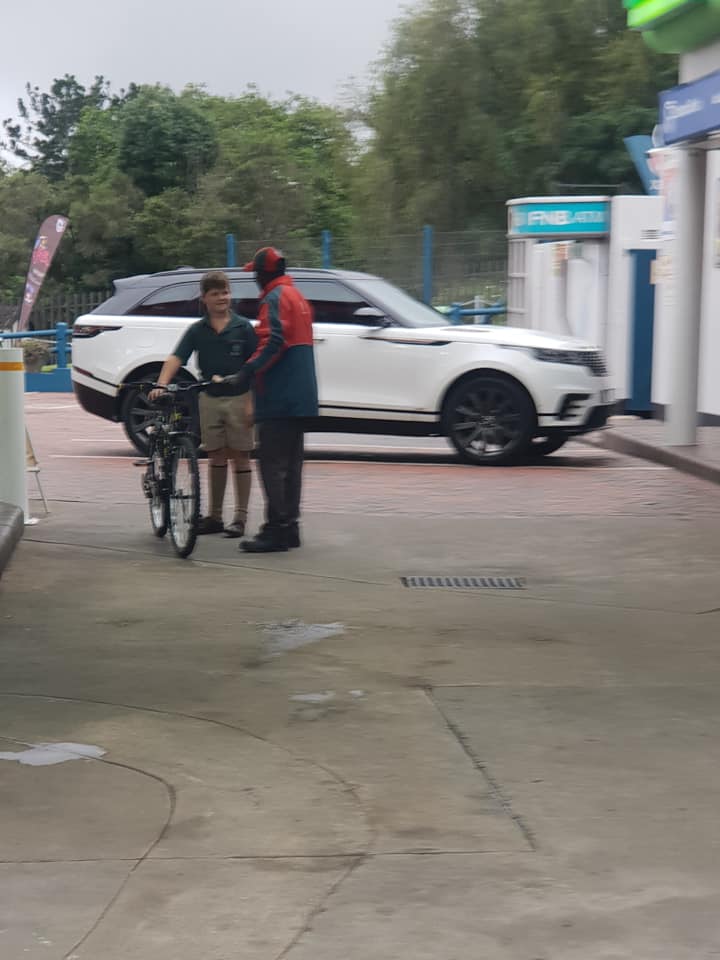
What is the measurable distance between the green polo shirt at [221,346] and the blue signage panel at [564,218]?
10.7 m

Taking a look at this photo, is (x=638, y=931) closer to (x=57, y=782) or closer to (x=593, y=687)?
(x=57, y=782)

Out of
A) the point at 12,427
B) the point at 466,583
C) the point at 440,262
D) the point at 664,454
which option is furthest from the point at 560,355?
the point at 440,262

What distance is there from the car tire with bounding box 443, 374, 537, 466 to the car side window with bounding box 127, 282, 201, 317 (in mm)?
2633

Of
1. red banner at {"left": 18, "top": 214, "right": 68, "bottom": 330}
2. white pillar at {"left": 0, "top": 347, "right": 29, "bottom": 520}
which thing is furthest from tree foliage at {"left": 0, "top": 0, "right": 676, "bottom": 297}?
white pillar at {"left": 0, "top": 347, "right": 29, "bottom": 520}

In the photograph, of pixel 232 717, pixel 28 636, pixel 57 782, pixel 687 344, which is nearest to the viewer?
pixel 57 782

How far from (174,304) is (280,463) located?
5.66 metres

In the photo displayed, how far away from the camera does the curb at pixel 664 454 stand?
521 inches

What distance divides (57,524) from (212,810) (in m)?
6.24

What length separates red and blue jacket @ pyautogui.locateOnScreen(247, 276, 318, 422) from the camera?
368 inches

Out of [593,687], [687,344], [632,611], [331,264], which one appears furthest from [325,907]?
[331,264]

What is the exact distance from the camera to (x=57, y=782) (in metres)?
4.87

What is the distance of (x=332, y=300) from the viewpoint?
1462 centimetres

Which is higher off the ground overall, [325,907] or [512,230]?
[512,230]

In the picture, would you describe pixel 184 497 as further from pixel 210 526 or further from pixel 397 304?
pixel 397 304
